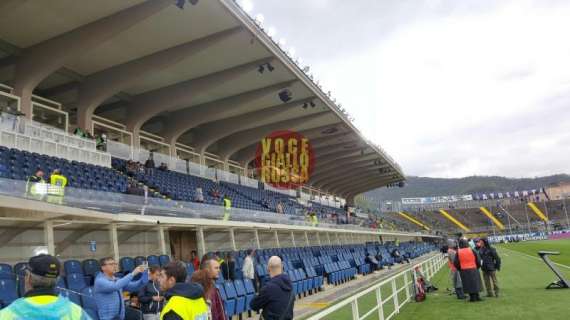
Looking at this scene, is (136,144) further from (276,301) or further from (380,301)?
(276,301)

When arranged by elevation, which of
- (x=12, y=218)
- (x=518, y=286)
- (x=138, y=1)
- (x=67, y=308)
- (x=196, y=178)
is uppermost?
(x=138, y=1)

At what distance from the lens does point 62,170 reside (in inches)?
496

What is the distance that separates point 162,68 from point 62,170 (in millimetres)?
6475

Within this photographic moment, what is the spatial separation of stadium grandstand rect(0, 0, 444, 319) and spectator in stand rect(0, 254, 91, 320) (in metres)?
2.94

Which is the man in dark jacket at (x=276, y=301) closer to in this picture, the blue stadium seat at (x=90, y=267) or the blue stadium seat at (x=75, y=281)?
the blue stadium seat at (x=75, y=281)

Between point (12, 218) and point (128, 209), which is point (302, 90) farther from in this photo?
point (12, 218)

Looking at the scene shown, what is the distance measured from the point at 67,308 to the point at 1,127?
42.7 feet

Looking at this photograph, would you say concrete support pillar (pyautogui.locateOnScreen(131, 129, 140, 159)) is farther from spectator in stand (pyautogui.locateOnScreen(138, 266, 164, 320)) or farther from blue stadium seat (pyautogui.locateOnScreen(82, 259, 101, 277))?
spectator in stand (pyautogui.locateOnScreen(138, 266, 164, 320))

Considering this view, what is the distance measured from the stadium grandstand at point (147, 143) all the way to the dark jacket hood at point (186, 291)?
255cm

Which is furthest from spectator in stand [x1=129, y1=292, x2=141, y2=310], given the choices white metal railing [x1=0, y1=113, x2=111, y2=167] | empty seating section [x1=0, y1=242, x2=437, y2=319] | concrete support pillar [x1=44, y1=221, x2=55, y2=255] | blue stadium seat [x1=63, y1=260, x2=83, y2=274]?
white metal railing [x1=0, y1=113, x2=111, y2=167]

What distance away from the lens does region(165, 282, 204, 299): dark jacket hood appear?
285 centimetres

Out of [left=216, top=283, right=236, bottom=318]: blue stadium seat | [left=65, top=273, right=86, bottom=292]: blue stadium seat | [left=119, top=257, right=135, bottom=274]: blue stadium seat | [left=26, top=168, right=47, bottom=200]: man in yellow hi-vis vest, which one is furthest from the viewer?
[left=119, top=257, right=135, bottom=274]: blue stadium seat

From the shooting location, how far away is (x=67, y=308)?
6.94ft

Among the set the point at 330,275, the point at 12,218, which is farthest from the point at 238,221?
the point at 12,218
